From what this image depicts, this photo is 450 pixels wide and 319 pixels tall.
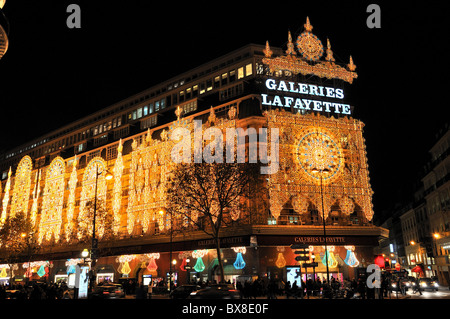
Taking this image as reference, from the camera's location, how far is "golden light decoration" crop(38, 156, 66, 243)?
78.6 m

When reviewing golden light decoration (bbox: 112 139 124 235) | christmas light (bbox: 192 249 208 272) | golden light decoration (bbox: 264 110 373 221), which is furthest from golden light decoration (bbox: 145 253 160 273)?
golden light decoration (bbox: 264 110 373 221)

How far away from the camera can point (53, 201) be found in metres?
81.1

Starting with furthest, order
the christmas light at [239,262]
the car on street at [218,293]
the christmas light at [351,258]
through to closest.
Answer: the christmas light at [351,258] → the christmas light at [239,262] → the car on street at [218,293]

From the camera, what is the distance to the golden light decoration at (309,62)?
2210 inches

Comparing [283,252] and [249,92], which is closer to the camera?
[283,252]

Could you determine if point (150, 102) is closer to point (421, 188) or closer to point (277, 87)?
point (277, 87)

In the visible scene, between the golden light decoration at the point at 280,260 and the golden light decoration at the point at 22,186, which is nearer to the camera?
the golden light decoration at the point at 280,260

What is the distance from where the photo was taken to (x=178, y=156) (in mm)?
58031

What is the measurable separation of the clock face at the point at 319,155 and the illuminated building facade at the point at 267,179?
137 mm

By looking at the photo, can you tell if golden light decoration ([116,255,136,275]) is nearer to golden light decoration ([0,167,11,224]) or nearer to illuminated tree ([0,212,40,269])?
A: illuminated tree ([0,212,40,269])

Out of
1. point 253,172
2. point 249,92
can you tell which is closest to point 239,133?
point 249,92

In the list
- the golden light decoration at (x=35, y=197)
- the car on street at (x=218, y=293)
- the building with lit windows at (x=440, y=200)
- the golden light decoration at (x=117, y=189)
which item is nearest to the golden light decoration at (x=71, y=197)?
the golden light decoration at (x=35, y=197)

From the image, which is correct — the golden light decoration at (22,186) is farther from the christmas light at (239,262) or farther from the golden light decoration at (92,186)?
the christmas light at (239,262)

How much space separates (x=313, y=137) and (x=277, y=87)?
8191mm
